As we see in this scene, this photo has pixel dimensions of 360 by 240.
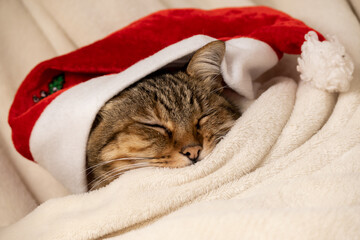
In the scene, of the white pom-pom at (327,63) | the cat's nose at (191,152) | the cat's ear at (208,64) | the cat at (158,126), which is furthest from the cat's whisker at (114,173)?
the white pom-pom at (327,63)

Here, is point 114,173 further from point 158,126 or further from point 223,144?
point 223,144

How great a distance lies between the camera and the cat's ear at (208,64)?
101 centimetres

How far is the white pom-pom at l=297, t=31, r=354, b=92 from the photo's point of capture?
0.94 m

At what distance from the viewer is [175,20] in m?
1.24

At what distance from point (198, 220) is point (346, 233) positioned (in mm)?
272

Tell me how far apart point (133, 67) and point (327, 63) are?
0.57 m

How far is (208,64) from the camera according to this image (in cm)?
110

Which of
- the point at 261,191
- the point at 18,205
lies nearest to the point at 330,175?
the point at 261,191

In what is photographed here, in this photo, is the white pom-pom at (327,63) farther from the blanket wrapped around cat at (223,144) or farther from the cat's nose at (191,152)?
the cat's nose at (191,152)

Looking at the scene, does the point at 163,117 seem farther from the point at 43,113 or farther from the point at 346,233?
the point at 346,233

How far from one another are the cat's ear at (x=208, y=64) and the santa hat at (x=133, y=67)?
0.03m

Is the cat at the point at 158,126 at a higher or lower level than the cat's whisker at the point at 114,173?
higher

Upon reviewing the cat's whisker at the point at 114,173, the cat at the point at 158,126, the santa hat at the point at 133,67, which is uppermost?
the santa hat at the point at 133,67

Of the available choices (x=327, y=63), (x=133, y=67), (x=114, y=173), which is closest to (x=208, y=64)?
(x=133, y=67)
